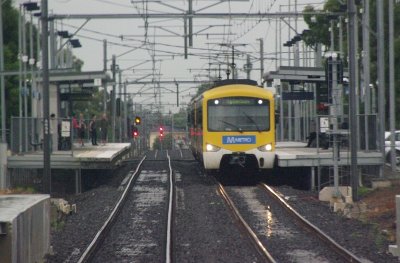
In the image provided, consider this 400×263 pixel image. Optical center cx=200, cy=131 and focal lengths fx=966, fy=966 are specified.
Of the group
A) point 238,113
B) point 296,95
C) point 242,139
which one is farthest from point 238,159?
point 296,95

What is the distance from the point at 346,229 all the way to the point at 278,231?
1318 millimetres

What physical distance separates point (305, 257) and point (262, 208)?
7792 mm

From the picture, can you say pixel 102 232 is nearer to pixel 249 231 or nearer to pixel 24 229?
pixel 249 231

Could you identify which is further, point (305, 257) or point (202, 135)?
point (202, 135)

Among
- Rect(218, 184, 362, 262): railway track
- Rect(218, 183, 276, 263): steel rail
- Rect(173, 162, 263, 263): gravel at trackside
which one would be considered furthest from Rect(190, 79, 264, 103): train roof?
Rect(218, 183, 276, 263): steel rail

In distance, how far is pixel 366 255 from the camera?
15055 mm

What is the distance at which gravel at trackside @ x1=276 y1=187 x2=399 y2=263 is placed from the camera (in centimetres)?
1536

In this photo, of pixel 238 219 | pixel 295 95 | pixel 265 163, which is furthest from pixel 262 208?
pixel 295 95

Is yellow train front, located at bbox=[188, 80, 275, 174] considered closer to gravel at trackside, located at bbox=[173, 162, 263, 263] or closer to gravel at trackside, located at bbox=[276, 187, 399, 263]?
gravel at trackside, located at bbox=[173, 162, 263, 263]

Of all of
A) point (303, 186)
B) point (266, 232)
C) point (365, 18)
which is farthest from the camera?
point (365, 18)

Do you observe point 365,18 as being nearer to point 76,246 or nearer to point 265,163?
point 265,163

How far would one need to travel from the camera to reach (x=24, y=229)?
12.4 meters

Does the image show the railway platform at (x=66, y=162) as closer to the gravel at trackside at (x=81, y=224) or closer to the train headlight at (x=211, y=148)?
the gravel at trackside at (x=81, y=224)

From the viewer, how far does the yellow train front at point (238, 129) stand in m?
29.0
